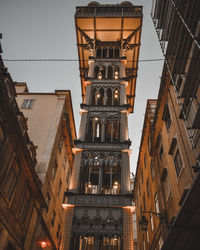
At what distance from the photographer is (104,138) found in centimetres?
2423

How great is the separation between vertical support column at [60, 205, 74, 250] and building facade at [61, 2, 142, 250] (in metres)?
0.06

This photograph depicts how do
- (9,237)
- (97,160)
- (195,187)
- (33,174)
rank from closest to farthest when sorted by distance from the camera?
(195,187), (9,237), (33,174), (97,160)

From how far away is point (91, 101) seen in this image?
29.1 metres

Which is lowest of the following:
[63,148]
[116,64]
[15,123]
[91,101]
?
[15,123]

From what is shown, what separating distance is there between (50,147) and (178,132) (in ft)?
45.3

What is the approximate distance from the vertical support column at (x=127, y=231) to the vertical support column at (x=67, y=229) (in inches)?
151

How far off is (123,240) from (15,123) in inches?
427

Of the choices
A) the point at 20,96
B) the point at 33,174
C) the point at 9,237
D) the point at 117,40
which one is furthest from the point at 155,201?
the point at 117,40

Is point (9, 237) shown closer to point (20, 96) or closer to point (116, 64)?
point (20, 96)

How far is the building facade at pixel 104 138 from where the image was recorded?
1706 centimetres

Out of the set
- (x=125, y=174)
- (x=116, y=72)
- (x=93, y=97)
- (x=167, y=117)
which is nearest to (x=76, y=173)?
(x=125, y=174)

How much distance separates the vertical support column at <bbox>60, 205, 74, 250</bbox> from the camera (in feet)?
53.0

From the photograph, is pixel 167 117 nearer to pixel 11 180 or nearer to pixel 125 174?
pixel 125 174

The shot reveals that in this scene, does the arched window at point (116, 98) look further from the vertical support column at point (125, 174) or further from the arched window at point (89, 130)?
the vertical support column at point (125, 174)
